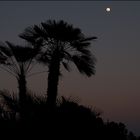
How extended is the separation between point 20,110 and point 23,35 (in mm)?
12231

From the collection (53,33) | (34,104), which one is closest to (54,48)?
(53,33)

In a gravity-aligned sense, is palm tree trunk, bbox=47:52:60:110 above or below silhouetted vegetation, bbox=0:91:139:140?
above

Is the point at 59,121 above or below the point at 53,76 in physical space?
below

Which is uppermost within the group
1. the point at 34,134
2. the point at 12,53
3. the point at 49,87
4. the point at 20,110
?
the point at 12,53

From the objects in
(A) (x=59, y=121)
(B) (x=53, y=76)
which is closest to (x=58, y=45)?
(B) (x=53, y=76)

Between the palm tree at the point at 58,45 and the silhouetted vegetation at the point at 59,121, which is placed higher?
the palm tree at the point at 58,45

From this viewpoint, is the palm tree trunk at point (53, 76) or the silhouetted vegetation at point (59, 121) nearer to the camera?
the silhouetted vegetation at point (59, 121)

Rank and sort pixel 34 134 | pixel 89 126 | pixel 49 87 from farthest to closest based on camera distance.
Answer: pixel 49 87 → pixel 89 126 → pixel 34 134

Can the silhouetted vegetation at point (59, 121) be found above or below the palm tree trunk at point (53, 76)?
below

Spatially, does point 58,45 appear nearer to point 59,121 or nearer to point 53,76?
point 53,76

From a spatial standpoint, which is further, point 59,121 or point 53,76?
point 53,76

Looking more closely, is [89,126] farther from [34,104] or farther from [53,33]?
[53,33]

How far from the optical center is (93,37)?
21.2m

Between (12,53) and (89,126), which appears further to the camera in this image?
(12,53)
